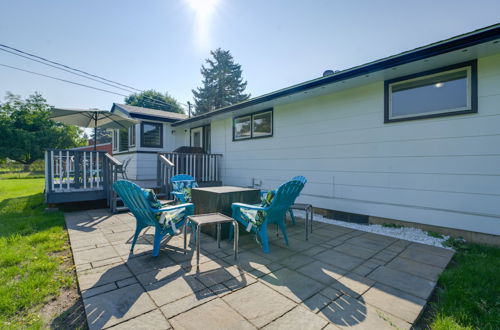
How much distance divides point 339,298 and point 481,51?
3.93m

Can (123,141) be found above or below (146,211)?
above

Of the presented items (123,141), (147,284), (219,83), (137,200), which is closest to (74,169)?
(137,200)

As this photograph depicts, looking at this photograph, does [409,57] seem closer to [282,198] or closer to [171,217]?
[282,198]

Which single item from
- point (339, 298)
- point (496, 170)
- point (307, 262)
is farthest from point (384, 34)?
point (339, 298)

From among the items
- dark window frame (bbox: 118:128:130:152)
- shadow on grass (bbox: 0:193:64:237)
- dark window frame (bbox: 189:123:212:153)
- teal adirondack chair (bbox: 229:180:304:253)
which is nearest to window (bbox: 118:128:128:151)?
dark window frame (bbox: 118:128:130:152)

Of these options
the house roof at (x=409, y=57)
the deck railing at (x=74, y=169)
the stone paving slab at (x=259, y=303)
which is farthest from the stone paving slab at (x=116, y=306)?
the house roof at (x=409, y=57)

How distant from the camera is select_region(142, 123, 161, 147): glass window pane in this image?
9219mm

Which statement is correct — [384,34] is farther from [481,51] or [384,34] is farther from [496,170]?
[496,170]

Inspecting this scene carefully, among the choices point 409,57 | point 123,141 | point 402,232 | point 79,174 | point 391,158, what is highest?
point 409,57

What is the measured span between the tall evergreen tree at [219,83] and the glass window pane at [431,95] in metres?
24.9

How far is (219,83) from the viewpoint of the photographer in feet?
90.2

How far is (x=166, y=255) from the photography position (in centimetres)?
282

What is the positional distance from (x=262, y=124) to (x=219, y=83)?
22789mm

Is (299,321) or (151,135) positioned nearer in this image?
(299,321)
